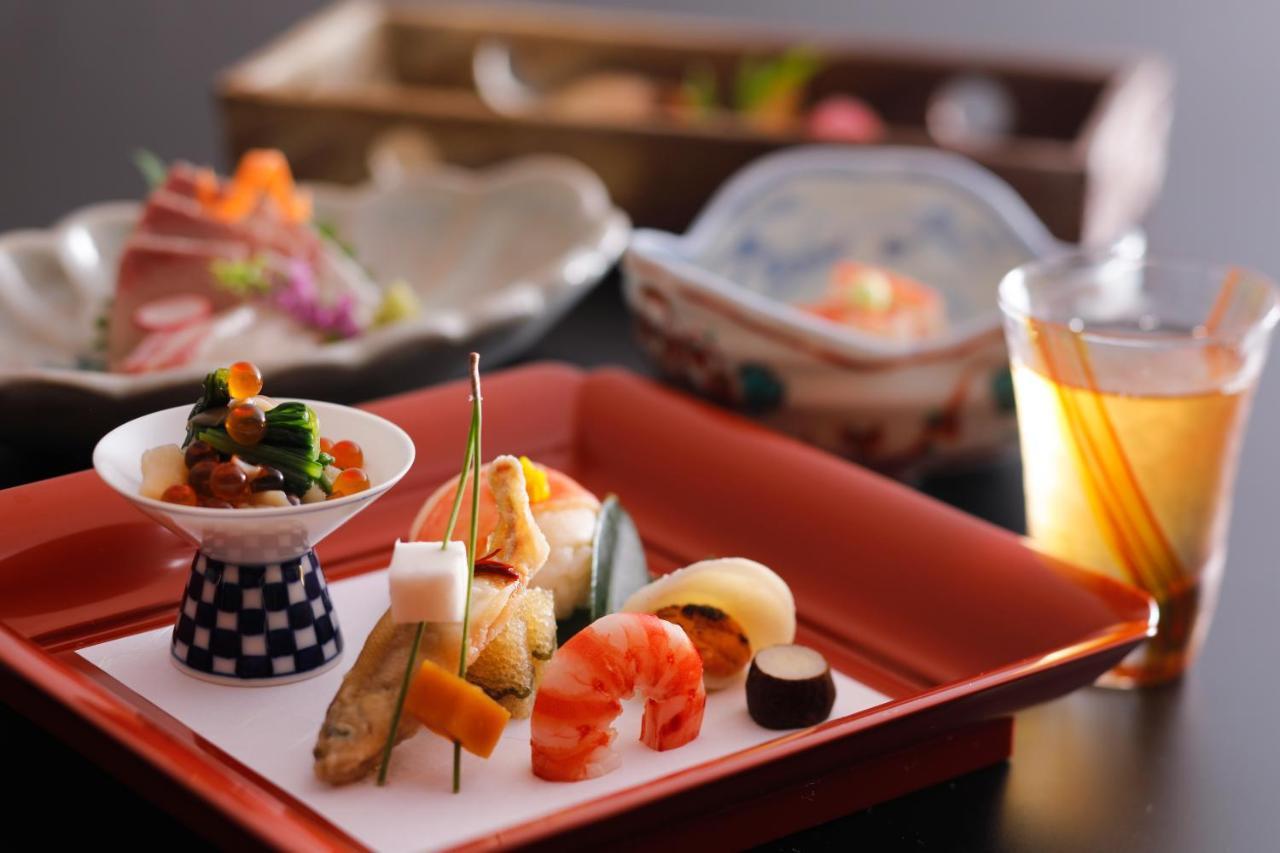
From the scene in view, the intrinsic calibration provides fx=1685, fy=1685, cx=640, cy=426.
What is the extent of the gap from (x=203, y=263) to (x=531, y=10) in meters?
1.04

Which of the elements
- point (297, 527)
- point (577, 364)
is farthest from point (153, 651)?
point (577, 364)

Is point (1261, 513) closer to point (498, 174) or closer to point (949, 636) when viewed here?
point (949, 636)

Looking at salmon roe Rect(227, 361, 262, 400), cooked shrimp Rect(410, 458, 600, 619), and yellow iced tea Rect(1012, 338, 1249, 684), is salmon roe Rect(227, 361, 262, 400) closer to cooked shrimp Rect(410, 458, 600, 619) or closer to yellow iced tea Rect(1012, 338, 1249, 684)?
cooked shrimp Rect(410, 458, 600, 619)

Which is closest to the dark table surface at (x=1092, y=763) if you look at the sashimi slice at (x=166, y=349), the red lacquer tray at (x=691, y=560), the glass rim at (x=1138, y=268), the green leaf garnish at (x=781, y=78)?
the red lacquer tray at (x=691, y=560)

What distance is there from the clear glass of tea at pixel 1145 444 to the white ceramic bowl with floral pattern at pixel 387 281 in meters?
0.51

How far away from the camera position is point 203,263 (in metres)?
1.57

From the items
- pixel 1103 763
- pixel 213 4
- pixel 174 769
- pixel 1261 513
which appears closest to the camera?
pixel 174 769

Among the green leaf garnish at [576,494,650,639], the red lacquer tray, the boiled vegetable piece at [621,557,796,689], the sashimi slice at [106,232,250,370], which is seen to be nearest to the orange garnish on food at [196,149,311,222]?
the sashimi slice at [106,232,250,370]

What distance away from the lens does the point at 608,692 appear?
0.91 metres

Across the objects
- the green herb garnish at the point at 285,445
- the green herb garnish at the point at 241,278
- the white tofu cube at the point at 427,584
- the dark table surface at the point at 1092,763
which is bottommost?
the dark table surface at the point at 1092,763

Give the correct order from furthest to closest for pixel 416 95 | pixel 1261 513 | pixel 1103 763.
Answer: pixel 416 95
pixel 1261 513
pixel 1103 763

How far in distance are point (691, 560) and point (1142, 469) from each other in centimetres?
32

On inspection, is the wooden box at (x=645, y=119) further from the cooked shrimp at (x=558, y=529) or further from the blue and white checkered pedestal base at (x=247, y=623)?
the blue and white checkered pedestal base at (x=247, y=623)

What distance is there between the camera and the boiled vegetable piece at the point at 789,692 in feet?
3.16
